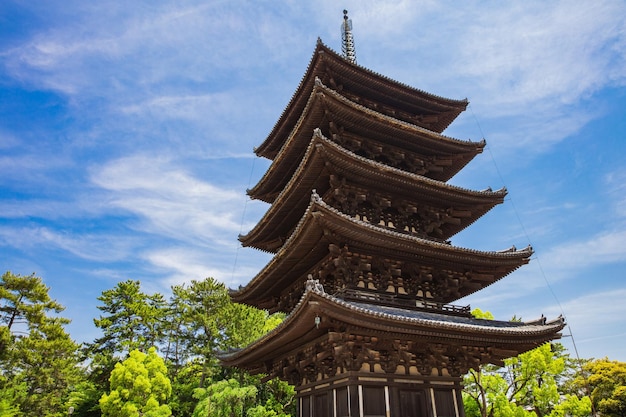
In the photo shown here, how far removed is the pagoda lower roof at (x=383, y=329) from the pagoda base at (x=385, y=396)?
135cm

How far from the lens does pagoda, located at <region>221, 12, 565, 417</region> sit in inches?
468

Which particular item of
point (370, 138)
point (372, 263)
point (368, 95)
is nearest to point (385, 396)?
point (372, 263)

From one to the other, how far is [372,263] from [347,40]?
57.4ft

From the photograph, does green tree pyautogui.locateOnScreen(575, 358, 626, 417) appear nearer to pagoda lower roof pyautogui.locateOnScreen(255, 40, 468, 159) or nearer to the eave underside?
the eave underside

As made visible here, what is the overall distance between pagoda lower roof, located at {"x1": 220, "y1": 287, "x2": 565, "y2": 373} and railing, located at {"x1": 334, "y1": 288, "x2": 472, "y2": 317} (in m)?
0.39

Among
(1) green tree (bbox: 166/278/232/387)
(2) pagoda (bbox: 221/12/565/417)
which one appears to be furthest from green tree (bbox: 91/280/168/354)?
(2) pagoda (bbox: 221/12/565/417)

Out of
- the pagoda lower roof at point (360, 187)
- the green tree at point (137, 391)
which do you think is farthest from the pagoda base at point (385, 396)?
the green tree at point (137, 391)

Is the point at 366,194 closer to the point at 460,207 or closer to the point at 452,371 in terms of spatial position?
the point at 460,207

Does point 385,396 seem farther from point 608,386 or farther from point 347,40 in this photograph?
point 608,386

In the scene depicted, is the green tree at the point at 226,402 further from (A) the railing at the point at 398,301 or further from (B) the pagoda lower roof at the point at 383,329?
(A) the railing at the point at 398,301

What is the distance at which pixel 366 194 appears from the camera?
16047mm

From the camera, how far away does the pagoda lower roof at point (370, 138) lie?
662 inches

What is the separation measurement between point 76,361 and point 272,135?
36461 mm

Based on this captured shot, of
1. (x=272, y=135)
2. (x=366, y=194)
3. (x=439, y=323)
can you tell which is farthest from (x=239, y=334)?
(x=439, y=323)
